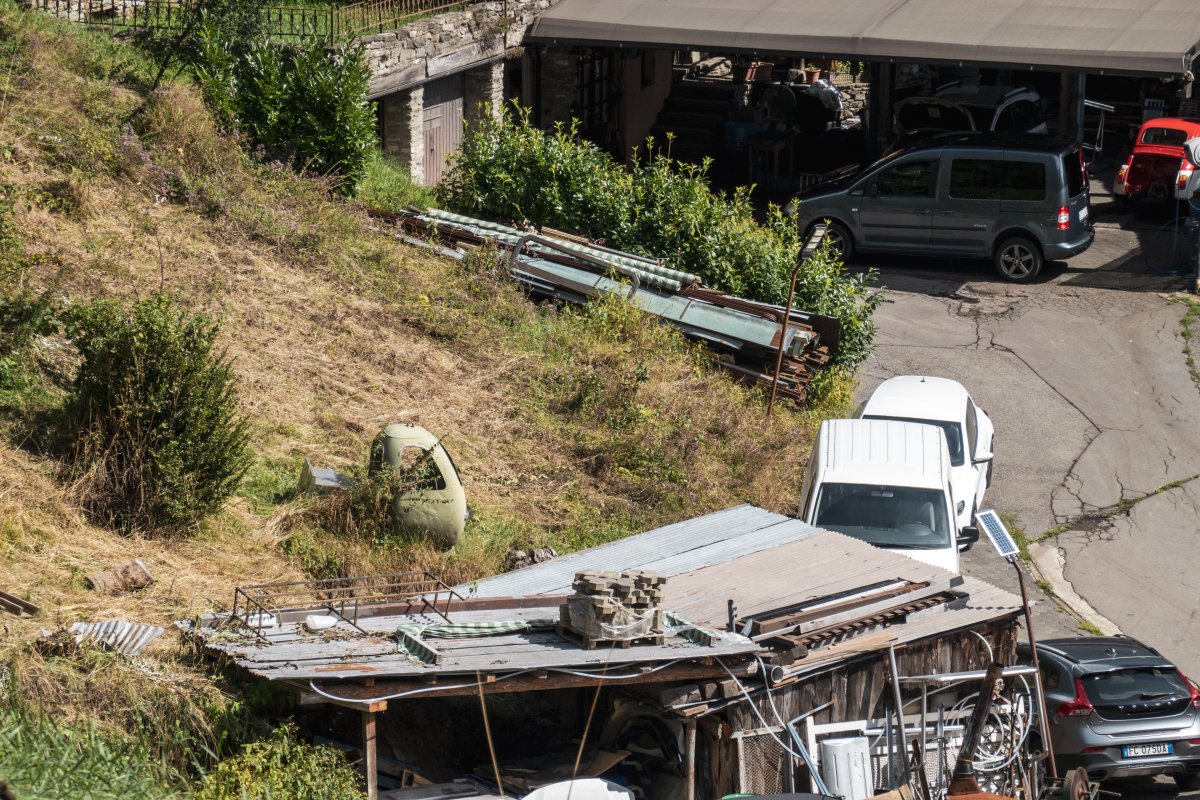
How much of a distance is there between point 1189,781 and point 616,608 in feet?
19.0

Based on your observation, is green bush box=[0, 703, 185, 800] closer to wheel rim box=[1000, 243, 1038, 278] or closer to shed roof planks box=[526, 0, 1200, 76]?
wheel rim box=[1000, 243, 1038, 278]

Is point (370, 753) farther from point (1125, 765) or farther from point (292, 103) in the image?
point (292, 103)

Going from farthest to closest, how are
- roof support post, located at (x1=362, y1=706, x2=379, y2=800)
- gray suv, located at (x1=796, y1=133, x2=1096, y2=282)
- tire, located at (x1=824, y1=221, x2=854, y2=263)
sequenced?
tire, located at (x1=824, y1=221, x2=854, y2=263) < gray suv, located at (x1=796, y1=133, x2=1096, y2=282) < roof support post, located at (x1=362, y1=706, x2=379, y2=800)

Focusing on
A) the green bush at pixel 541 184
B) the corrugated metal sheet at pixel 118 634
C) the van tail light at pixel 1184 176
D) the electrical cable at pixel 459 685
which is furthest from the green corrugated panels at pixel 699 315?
the corrugated metal sheet at pixel 118 634

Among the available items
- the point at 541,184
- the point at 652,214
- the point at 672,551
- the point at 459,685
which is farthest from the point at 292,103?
the point at 459,685

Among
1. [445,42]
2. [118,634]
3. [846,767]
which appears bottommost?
[846,767]

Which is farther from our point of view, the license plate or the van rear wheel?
the van rear wheel

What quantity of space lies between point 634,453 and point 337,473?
3.46 metres

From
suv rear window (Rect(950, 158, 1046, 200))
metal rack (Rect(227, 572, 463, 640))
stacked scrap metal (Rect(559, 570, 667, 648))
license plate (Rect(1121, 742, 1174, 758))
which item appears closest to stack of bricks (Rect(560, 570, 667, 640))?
stacked scrap metal (Rect(559, 570, 667, 648))

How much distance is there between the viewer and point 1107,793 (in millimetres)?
11594

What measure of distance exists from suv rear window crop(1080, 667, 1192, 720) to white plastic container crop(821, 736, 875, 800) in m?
2.92

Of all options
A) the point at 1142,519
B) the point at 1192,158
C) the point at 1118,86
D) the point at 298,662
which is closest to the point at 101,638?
the point at 298,662

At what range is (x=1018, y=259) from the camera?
72.6 feet

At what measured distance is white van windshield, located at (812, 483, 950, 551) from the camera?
13508 mm
